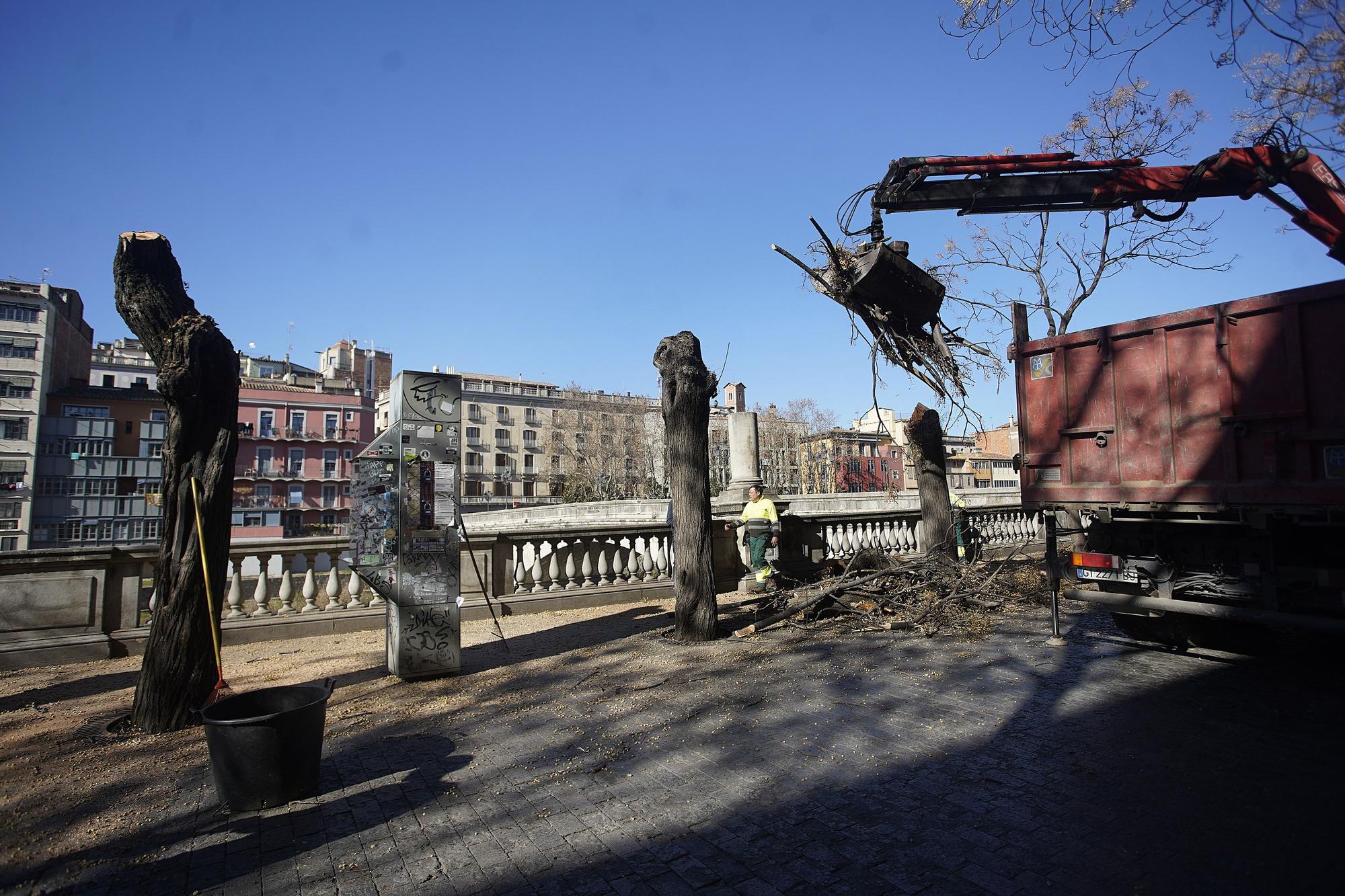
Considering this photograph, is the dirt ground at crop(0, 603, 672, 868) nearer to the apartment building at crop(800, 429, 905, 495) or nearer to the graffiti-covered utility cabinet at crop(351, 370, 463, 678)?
the graffiti-covered utility cabinet at crop(351, 370, 463, 678)

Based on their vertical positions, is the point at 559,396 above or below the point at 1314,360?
above

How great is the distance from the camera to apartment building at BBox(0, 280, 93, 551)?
56562 mm

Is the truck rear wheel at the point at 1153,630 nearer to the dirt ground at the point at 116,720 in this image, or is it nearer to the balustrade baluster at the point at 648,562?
the dirt ground at the point at 116,720

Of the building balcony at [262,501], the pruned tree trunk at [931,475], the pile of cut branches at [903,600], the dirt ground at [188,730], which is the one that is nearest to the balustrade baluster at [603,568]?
the dirt ground at [188,730]

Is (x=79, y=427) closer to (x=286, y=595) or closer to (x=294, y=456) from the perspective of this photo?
(x=294, y=456)

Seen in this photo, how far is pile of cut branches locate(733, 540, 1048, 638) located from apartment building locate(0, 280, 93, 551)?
71881 millimetres

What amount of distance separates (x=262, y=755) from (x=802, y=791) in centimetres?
289

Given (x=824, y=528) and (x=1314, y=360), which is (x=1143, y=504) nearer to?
(x=1314, y=360)

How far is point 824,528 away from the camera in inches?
531

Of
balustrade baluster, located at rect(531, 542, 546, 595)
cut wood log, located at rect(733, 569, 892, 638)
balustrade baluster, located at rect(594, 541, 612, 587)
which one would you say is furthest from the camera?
balustrade baluster, located at rect(594, 541, 612, 587)

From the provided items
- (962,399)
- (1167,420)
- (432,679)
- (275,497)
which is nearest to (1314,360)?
(1167,420)

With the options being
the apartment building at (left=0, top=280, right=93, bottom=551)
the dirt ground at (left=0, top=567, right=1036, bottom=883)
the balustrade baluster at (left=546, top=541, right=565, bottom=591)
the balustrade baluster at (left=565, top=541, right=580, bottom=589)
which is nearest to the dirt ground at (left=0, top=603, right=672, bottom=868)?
the dirt ground at (left=0, top=567, right=1036, bottom=883)

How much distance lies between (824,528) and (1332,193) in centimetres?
844

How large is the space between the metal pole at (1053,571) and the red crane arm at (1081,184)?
3.73 m
